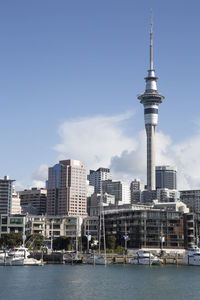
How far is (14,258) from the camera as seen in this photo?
160m

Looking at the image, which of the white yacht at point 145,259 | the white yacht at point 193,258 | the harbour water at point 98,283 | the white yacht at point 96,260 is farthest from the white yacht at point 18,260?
the white yacht at point 193,258

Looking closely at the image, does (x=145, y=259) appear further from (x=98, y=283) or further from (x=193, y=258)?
A: (x=98, y=283)

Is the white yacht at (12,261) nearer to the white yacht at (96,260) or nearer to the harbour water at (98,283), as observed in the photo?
the harbour water at (98,283)

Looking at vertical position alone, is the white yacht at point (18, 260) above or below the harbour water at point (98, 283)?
above

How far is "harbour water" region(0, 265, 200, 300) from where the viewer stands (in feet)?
310

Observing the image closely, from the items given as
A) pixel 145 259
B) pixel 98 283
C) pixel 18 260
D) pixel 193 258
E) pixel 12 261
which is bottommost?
pixel 98 283

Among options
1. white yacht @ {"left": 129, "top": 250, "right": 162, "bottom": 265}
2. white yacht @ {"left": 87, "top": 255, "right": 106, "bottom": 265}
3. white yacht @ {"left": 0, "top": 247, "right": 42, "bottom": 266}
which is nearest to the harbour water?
white yacht @ {"left": 0, "top": 247, "right": 42, "bottom": 266}

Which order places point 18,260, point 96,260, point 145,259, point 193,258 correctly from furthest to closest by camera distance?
point 96,260, point 145,259, point 193,258, point 18,260

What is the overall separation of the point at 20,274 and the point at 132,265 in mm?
45056

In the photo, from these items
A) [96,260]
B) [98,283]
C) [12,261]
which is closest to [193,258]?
[96,260]

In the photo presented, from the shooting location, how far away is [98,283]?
11206 cm

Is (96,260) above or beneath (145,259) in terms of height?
beneath

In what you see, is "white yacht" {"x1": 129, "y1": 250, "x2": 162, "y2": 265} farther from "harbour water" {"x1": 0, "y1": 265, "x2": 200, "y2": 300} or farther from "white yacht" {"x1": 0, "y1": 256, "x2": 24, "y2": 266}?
"white yacht" {"x1": 0, "y1": 256, "x2": 24, "y2": 266}

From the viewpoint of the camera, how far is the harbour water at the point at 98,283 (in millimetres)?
94562
